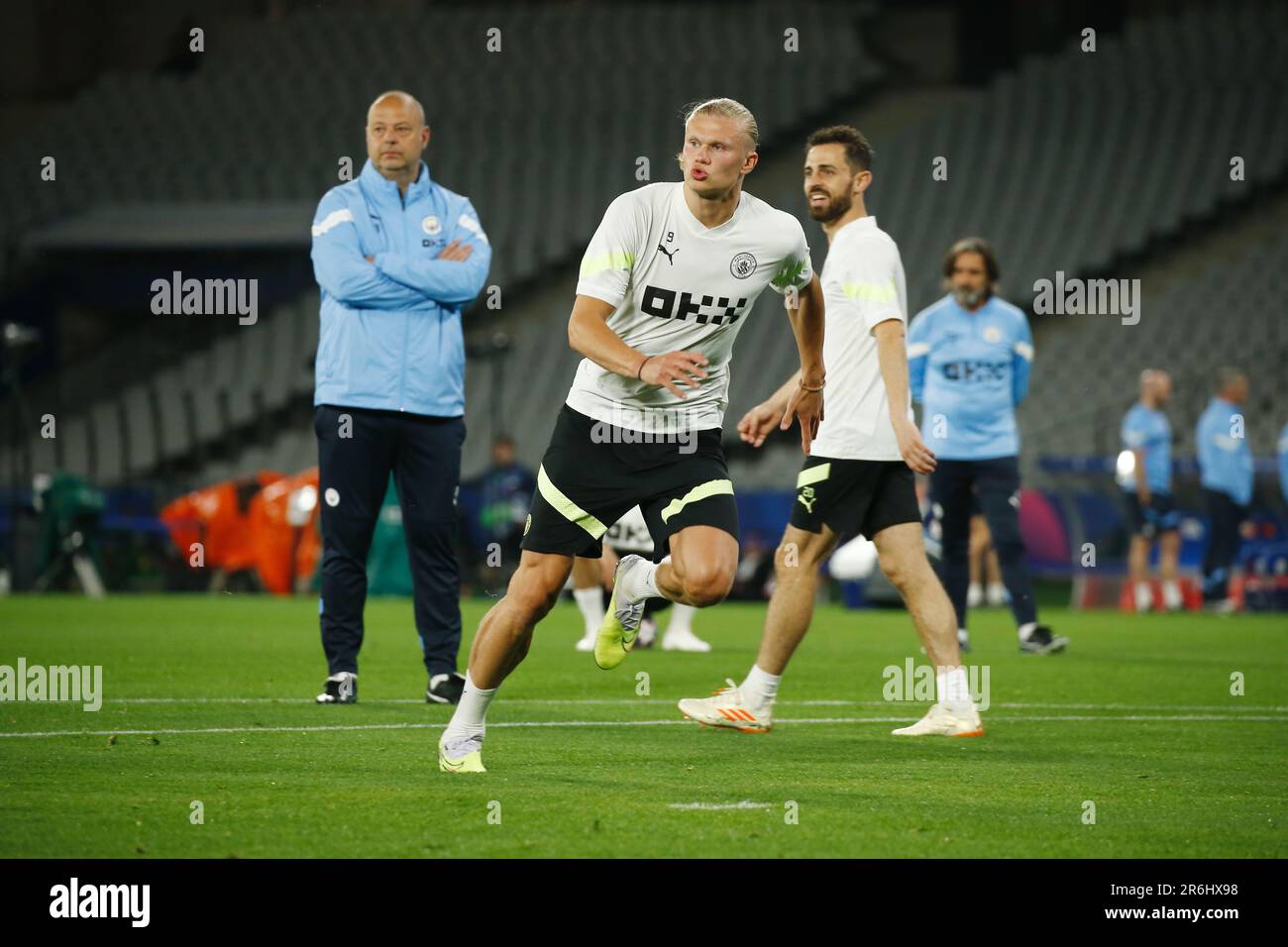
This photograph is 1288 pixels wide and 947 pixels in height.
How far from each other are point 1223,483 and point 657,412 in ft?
43.7

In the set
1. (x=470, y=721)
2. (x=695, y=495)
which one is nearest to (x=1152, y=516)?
(x=695, y=495)

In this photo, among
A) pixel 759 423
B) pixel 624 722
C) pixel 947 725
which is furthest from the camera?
pixel 624 722

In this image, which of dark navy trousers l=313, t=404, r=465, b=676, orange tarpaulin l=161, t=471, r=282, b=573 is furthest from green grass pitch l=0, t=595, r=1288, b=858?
orange tarpaulin l=161, t=471, r=282, b=573

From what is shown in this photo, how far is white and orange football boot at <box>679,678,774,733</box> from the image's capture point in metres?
7.56

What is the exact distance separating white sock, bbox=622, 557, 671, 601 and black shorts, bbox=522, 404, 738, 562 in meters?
0.11

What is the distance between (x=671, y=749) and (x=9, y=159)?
2609 cm

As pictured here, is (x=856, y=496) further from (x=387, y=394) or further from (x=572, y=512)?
(x=387, y=394)

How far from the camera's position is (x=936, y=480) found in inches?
470

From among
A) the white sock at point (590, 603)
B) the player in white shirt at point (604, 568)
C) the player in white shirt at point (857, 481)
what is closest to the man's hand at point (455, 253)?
the player in white shirt at point (857, 481)

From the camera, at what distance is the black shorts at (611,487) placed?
6062mm

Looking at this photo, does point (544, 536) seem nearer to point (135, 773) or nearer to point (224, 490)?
point (135, 773)

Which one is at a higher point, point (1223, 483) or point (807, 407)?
point (1223, 483)

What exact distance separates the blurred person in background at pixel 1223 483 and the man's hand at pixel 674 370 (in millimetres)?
13462

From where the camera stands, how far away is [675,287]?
6152mm
